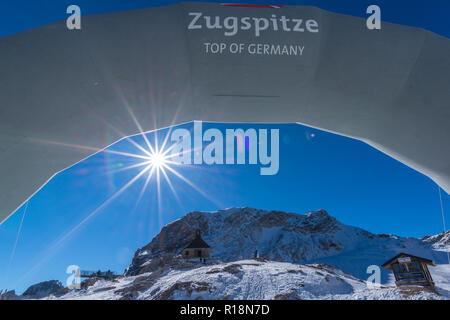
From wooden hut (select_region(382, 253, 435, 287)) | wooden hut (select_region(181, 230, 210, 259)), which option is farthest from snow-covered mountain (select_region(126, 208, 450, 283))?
wooden hut (select_region(382, 253, 435, 287))

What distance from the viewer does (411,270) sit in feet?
39.2

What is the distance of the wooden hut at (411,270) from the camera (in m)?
11.5

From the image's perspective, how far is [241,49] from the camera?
13.9ft

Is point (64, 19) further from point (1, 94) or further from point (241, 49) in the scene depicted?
point (241, 49)

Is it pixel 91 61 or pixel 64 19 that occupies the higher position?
pixel 64 19

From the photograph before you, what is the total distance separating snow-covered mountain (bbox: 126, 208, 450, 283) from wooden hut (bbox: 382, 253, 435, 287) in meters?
54.3

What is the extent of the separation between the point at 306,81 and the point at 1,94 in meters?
4.67

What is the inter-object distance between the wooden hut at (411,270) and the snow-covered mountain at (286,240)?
54350 millimetres

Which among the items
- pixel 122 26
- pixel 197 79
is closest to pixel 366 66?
pixel 197 79

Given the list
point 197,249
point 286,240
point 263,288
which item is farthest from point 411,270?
point 286,240

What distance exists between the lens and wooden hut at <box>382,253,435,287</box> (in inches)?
453

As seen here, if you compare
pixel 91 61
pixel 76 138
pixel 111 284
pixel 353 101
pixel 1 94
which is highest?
pixel 91 61

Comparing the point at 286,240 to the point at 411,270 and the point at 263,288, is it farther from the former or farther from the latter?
the point at 263,288

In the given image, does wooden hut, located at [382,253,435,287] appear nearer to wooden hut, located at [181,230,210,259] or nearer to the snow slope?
the snow slope
